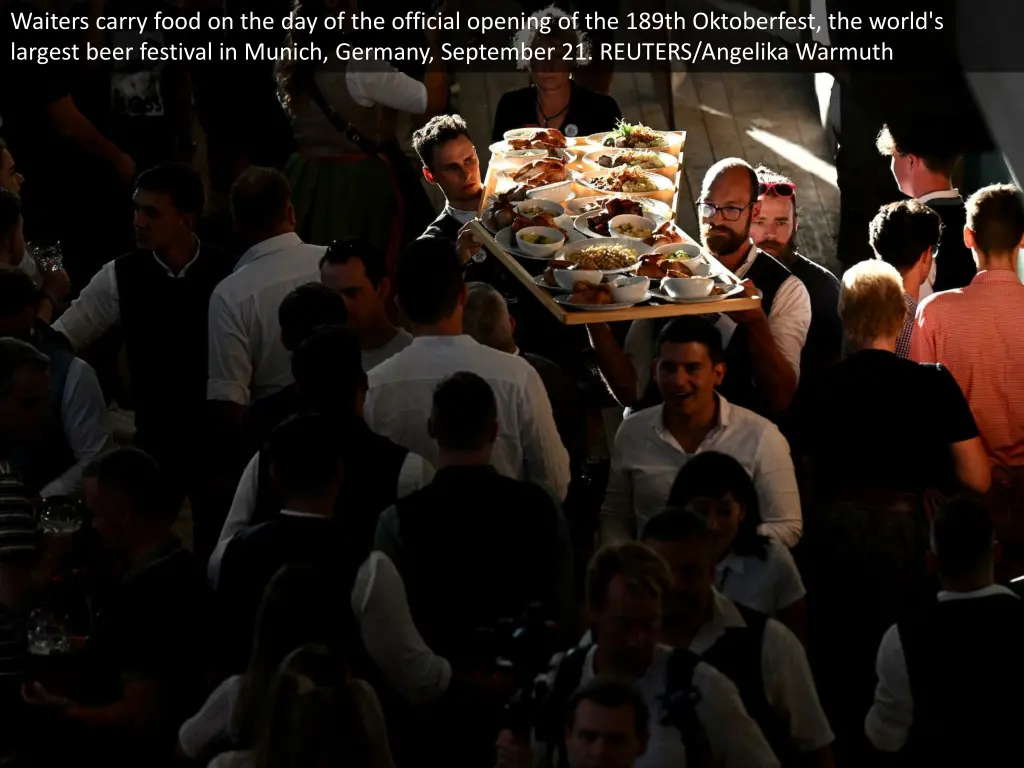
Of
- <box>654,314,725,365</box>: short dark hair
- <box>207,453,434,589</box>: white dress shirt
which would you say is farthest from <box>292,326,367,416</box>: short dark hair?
<box>654,314,725,365</box>: short dark hair

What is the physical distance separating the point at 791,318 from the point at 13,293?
2.29 metres

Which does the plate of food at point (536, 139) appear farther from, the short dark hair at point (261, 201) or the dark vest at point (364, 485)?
the dark vest at point (364, 485)

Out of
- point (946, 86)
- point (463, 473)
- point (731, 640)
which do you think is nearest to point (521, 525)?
point (463, 473)

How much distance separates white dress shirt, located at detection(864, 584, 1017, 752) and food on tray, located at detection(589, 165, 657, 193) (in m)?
2.69

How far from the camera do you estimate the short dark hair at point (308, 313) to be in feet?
13.4

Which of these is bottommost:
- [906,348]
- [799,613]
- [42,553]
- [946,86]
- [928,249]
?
[799,613]

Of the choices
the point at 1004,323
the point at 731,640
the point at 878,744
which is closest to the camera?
the point at 731,640

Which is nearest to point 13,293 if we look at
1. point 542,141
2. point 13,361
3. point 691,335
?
point 13,361

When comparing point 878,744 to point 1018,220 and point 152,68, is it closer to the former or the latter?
point 1018,220

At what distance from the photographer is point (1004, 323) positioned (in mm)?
4461

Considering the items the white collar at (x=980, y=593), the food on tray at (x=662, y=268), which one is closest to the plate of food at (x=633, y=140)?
the food on tray at (x=662, y=268)

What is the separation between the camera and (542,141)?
20.2ft

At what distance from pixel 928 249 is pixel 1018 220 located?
32 cm

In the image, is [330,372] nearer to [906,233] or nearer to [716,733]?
[716,733]
